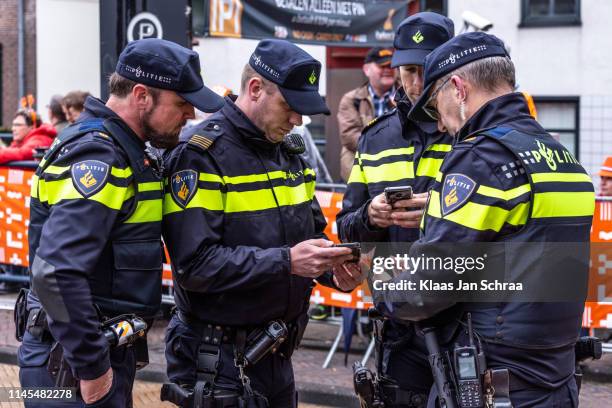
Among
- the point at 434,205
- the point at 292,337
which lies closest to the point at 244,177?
the point at 292,337

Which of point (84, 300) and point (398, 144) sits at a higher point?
point (398, 144)

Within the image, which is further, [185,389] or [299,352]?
[299,352]

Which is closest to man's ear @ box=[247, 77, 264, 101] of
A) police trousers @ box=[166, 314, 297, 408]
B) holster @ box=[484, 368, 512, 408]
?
police trousers @ box=[166, 314, 297, 408]

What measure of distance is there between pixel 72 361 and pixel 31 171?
21.4 feet

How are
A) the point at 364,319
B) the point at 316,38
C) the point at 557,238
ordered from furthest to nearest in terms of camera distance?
1. the point at 316,38
2. the point at 364,319
3. the point at 557,238

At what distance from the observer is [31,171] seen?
379 inches

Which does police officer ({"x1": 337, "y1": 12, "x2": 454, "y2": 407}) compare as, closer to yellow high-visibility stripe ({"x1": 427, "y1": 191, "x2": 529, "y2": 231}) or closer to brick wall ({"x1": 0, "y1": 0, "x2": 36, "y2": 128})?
yellow high-visibility stripe ({"x1": 427, "y1": 191, "x2": 529, "y2": 231})

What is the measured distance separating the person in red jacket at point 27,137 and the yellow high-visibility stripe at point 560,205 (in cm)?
762

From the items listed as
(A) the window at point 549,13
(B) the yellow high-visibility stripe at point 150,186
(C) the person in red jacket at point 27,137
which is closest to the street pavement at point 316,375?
(C) the person in red jacket at point 27,137

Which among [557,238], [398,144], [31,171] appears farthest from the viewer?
[31,171]

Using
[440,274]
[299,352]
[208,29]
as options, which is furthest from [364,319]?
[440,274]

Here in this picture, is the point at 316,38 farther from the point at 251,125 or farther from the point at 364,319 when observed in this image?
the point at 251,125

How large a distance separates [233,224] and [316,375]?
3.81 metres

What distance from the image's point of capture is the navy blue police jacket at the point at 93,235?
11.3 ft
